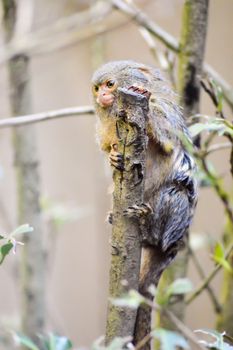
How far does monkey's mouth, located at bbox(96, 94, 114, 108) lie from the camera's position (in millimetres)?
1675

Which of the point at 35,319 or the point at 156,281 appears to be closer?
the point at 156,281

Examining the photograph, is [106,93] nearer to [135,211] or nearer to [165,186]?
[165,186]

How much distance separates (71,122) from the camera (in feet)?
13.7

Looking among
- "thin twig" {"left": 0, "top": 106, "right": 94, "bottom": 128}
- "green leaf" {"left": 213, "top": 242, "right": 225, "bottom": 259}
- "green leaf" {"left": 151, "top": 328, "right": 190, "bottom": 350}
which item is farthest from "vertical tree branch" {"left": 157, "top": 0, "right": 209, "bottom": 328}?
"green leaf" {"left": 151, "top": 328, "right": 190, "bottom": 350}

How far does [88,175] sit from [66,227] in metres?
0.38

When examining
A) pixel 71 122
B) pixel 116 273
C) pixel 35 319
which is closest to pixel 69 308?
pixel 71 122

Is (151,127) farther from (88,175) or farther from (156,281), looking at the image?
(88,175)

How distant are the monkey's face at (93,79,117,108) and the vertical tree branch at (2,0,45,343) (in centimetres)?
52

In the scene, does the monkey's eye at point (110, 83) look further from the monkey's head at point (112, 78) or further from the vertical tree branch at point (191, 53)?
the vertical tree branch at point (191, 53)

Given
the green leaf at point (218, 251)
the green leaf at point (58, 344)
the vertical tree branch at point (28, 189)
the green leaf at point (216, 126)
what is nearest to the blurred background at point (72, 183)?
the vertical tree branch at point (28, 189)

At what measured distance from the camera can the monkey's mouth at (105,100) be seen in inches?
66.0

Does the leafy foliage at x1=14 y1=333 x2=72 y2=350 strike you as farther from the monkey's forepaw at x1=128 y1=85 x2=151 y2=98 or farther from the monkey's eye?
the monkey's eye

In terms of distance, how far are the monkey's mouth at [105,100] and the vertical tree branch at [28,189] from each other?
56cm

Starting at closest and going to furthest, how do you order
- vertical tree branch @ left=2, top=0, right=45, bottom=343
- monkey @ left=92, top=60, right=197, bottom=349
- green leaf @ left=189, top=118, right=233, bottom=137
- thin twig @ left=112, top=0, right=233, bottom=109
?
1. green leaf @ left=189, top=118, right=233, bottom=137
2. monkey @ left=92, top=60, right=197, bottom=349
3. thin twig @ left=112, top=0, right=233, bottom=109
4. vertical tree branch @ left=2, top=0, right=45, bottom=343
